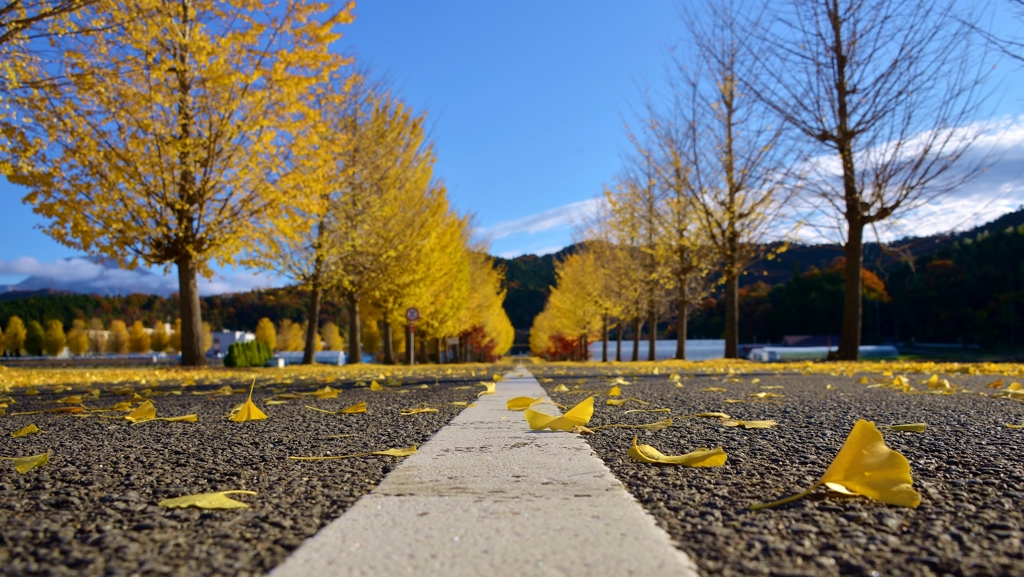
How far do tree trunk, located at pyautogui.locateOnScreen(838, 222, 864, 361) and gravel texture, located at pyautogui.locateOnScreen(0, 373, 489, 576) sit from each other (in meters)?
10.4

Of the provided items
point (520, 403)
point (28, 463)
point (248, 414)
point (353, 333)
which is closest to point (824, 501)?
point (520, 403)

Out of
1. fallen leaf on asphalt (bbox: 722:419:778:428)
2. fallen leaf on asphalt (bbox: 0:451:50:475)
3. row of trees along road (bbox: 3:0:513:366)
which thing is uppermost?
row of trees along road (bbox: 3:0:513:366)

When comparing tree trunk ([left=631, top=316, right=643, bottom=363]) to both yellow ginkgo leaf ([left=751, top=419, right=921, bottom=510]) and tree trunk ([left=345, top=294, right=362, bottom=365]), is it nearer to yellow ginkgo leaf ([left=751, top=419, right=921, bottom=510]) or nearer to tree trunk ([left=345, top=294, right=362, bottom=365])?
tree trunk ([left=345, top=294, right=362, bottom=365])

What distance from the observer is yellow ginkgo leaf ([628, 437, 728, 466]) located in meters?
1.77

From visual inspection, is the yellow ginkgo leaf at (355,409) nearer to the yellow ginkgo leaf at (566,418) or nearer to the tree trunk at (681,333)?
the yellow ginkgo leaf at (566,418)

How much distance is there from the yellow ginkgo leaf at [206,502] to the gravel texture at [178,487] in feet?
0.05

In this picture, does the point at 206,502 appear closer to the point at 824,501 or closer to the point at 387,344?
the point at 824,501

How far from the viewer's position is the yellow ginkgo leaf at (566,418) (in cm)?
239

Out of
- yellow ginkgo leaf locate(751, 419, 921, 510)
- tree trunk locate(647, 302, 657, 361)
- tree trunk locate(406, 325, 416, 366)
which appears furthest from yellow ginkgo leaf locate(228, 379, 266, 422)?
tree trunk locate(647, 302, 657, 361)

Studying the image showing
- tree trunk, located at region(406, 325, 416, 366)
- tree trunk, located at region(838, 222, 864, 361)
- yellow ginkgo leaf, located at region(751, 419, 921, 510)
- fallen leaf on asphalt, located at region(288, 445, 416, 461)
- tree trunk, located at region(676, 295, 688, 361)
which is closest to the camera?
yellow ginkgo leaf, located at region(751, 419, 921, 510)

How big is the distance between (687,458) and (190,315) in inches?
397

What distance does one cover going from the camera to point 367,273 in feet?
50.0

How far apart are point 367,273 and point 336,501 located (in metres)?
14.1

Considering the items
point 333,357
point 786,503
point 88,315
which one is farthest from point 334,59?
point 88,315
